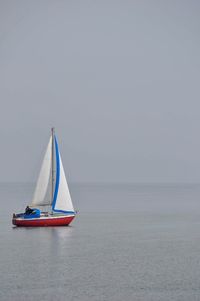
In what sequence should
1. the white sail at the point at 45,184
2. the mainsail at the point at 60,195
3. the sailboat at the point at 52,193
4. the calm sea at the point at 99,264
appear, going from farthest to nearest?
the white sail at the point at 45,184, the mainsail at the point at 60,195, the sailboat at the point at 52,193, the calm sea at the point at 99,264

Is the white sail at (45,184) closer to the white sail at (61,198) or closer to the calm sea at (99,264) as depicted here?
the white sail at (61,198)

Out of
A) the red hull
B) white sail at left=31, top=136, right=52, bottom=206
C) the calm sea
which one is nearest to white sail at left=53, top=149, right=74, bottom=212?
white sail at left=31, top=136, right=52, bottom=206

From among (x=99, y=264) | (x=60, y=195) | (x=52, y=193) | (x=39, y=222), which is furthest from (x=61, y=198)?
(x=99, y=264)

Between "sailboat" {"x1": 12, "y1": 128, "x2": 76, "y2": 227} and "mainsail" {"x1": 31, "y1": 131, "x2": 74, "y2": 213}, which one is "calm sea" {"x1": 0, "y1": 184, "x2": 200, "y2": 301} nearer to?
"sailboat" {"x1": 12, "y1": 128, "x2": 76, "y2": 227}

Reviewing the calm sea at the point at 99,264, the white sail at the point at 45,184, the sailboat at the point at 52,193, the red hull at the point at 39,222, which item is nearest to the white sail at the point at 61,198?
the sailboat at the point at 52,193

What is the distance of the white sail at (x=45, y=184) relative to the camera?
96.5 metres

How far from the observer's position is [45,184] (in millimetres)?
96938

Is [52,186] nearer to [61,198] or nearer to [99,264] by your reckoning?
[61,198]

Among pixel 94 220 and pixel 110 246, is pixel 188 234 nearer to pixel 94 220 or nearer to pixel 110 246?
pixel 110 246

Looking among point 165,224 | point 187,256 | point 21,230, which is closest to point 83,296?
point 187,256

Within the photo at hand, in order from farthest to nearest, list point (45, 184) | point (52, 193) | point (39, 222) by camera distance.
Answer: point (45, 184) → point (52, 193) → point (39, 222)

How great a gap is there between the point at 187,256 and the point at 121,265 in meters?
9.64

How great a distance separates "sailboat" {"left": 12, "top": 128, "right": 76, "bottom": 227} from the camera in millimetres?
94938

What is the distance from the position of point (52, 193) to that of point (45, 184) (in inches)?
79.6
